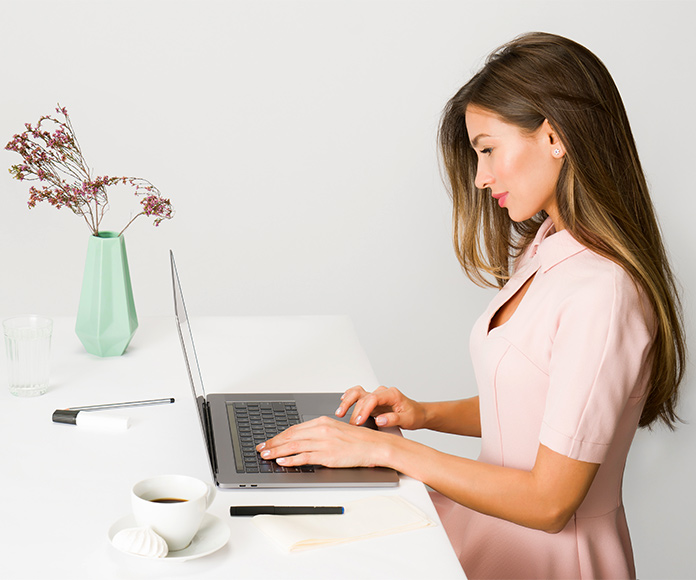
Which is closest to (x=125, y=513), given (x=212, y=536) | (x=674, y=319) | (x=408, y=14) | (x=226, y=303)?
(x=212, y=536)

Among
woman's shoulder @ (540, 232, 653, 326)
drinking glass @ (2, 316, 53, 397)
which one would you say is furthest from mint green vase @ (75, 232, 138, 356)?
woman's shoulder @ (540, 232, 653, 326)

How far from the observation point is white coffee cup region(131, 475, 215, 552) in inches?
33.5

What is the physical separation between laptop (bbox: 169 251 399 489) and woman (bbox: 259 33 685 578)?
0.07 ft

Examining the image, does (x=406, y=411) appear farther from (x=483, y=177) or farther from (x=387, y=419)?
(x=483, y=177)

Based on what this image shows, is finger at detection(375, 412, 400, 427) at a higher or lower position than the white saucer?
lower

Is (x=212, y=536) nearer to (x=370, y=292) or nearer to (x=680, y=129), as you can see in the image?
(x=370, y=292)

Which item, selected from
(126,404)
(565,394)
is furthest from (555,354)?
(126,404)

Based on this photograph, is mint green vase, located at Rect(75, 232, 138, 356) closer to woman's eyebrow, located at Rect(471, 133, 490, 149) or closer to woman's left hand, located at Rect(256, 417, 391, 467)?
woman's left hand, located at Rect(256, 417, 391, 467)

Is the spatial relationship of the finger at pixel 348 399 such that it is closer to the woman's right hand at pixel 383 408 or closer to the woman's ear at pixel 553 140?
the woman's right hand at pixel 383 408

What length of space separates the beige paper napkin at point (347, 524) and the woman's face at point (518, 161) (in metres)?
0.53

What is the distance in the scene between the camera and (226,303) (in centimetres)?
263

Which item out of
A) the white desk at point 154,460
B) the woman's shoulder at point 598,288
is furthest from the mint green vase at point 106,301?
the woman's shoulder at point 598,288

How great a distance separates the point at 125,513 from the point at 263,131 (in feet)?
5.68

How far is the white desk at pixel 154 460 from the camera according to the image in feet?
2.85
